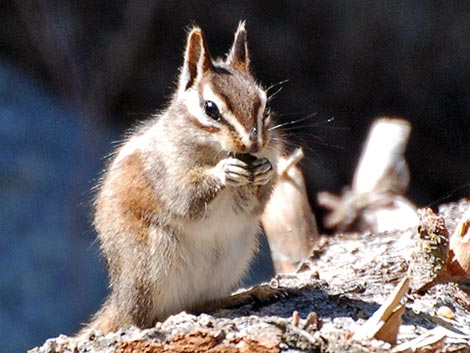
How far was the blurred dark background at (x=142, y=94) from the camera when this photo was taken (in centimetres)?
555

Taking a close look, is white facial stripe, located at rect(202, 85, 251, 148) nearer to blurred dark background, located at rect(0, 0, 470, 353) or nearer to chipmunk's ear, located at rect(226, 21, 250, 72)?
chipmunk's ear, located at rect(226, 21, 250, 72)

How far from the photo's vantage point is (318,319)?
3039mm

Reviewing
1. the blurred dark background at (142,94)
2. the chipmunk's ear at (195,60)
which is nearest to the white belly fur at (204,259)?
the chipmunk's ear at (195,60)

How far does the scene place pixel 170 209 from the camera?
10.9 feet

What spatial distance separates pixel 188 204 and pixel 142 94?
272cm

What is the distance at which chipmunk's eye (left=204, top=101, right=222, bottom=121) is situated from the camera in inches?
125

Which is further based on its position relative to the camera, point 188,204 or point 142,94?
point 142,94

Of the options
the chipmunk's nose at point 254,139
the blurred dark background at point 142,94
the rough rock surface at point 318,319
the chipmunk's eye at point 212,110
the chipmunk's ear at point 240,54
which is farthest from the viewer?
the blurred dark background at point 142,94

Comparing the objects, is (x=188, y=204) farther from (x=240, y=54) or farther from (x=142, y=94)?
(x=142, y=94)

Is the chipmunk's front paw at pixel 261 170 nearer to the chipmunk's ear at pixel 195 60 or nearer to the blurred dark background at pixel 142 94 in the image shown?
the chipmunk's ear at pixel 195 60

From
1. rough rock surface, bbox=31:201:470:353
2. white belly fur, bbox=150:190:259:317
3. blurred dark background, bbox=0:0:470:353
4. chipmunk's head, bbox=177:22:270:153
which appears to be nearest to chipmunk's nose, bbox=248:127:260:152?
chipmunk's head, bbox=177:22:270:153

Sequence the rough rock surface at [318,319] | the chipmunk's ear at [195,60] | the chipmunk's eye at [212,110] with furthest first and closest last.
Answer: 1. the chipmunk's ear at [195,60]
2. the chipmunk's eye at [212,110]
3. the rough rock surface at [318,319]

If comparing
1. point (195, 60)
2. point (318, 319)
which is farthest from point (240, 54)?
point (318, 319)

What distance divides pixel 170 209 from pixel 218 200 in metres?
0.14
